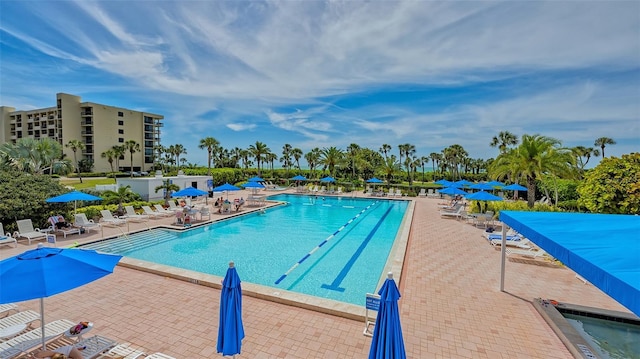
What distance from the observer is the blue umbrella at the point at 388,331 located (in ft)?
11.4

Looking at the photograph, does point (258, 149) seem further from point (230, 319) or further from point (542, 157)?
point (230, 319)

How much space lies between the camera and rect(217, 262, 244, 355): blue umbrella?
157 inches

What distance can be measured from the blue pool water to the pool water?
13.8 ft

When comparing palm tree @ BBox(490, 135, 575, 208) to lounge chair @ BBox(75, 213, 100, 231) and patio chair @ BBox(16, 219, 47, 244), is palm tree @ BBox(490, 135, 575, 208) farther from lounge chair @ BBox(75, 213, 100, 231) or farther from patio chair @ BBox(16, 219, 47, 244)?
patio chair @ BBox(16, 219, 47, 244)

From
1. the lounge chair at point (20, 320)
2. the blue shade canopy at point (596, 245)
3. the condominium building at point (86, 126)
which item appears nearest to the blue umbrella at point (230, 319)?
the lounge chair at point (20, 320)

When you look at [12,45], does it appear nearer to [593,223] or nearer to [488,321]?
[488,321]

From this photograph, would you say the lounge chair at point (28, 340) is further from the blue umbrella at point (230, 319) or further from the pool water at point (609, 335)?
the pool water at point (609, 335)

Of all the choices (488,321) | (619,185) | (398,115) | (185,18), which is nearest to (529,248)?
(619,185)

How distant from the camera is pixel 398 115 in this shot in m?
38.7

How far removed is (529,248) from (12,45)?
27067 mm

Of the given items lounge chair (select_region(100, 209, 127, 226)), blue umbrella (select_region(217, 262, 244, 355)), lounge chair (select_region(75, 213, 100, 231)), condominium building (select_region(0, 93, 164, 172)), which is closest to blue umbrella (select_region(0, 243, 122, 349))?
blue umbrella (select_region(217, 262, 244, 355))

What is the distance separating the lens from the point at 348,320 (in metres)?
5.67

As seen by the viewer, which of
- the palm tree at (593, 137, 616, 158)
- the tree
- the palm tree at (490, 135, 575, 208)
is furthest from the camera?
the palm tree at (593, 137, 616, 158)

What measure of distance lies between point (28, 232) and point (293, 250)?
10408 mm
